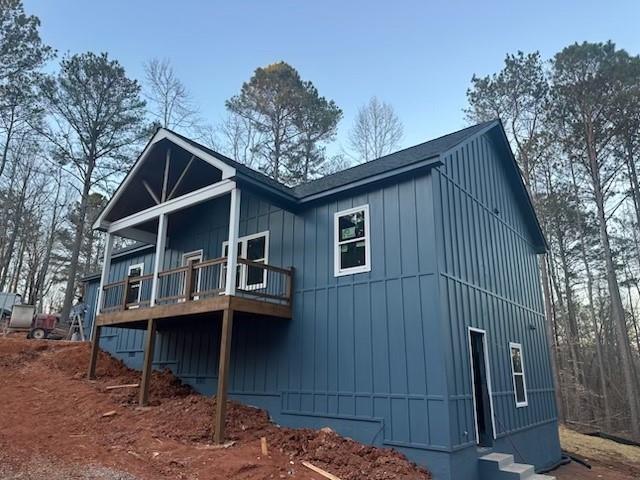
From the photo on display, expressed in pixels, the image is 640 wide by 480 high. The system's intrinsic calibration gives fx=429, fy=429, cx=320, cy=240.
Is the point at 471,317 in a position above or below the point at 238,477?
above

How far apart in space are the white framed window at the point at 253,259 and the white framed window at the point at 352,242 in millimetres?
2161

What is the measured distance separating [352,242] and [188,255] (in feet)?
19.4

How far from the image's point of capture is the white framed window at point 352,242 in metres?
8.66

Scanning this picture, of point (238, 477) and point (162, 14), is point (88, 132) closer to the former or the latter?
point (162, 14)

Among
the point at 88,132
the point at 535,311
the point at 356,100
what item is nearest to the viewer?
the point at 535,311

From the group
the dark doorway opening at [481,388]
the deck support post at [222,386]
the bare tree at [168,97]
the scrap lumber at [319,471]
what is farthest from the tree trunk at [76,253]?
the dark doorway opening at [481,388]

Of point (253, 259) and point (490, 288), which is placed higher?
point (253, 259)

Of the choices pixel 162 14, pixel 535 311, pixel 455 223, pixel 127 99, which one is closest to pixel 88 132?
pixel 127 99

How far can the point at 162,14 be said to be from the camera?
15.8 metres

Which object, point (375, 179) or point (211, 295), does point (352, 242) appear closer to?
point (375, 179)

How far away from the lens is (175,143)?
1021 cm

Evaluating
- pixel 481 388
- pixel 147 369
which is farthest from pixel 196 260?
pixel 481 388

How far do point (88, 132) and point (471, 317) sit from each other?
2051 cm

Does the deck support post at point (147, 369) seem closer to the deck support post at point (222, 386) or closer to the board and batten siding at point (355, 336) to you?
the board and batten siding at point (355, 336)
